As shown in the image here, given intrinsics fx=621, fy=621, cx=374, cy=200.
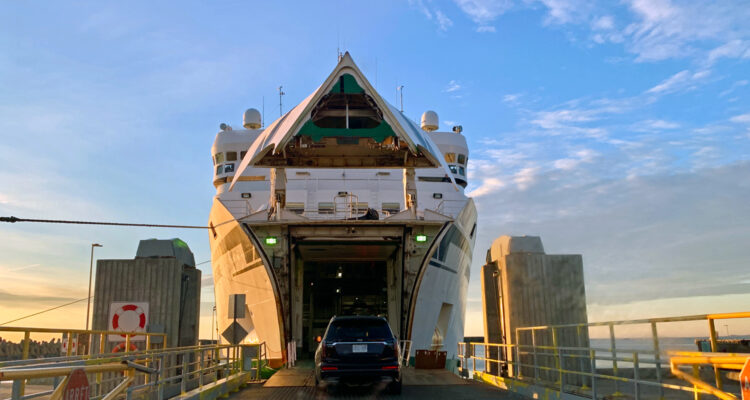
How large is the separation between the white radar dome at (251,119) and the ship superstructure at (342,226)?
7.81 m

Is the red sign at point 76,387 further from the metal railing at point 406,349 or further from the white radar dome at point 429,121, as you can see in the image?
the white radar dome at point 429,121

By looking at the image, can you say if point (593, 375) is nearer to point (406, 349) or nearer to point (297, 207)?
point (406, 349)

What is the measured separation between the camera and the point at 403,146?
21.0 m

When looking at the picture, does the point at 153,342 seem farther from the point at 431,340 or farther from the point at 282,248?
the point at 431,340

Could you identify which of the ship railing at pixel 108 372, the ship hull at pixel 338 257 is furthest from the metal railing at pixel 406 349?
the ship railing at pixel 108 372

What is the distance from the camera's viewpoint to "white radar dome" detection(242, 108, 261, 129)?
34219 millimetres

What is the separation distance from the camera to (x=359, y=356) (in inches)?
470

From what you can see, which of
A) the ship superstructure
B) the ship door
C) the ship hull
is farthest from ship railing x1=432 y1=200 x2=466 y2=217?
the ship door

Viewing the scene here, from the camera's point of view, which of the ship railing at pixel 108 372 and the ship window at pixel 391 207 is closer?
the ship railing at pixel 108 372

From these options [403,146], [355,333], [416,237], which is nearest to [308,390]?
[355,333]

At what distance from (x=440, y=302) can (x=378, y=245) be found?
3.10 meters

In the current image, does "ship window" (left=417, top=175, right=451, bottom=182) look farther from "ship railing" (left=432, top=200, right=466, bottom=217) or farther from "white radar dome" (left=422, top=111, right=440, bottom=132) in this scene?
"white radar dome" (left=422, top=111, right=440, bottom=132)

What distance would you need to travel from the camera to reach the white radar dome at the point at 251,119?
3422 centimetres

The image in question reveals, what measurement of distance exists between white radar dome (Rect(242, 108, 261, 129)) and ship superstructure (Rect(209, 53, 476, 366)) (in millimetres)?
7808
